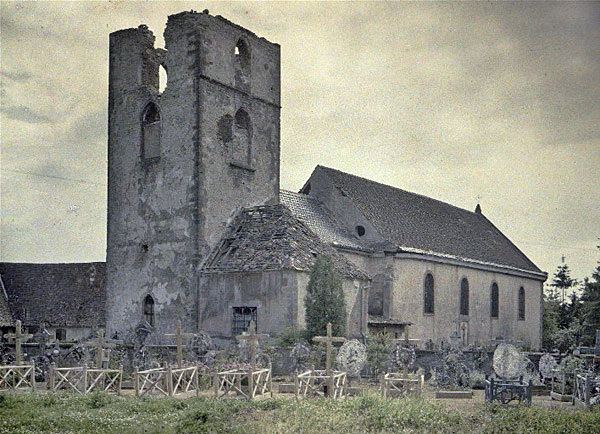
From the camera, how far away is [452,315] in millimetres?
44281

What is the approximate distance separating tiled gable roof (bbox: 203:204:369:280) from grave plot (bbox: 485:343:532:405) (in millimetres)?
10486

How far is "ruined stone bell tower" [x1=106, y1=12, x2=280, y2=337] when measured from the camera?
3434 cm

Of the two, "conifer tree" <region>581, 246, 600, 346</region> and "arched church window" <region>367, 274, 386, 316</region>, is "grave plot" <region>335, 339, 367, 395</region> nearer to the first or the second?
"arched church window" <region>367, 274, 386, 316</region>

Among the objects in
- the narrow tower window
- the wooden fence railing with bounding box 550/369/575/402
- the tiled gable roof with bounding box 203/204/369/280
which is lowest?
the wooden fence railing with bounding box 550/369/575/402

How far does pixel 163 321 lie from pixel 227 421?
16549mm

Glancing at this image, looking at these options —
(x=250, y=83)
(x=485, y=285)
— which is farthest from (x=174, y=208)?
(x=485, y=285)

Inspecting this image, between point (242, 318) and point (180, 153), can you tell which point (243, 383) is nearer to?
point (242, 318)

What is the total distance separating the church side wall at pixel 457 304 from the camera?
40875 mm

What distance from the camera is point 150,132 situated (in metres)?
36.4

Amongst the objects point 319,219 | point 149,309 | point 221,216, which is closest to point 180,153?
point 221,216

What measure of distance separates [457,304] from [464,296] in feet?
4.44

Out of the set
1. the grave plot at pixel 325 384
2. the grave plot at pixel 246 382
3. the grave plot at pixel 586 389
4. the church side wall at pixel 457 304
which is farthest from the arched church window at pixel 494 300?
the grave plot at pixel 246 382

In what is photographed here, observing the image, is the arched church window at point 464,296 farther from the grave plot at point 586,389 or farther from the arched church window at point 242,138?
the grave plot at point 586,389

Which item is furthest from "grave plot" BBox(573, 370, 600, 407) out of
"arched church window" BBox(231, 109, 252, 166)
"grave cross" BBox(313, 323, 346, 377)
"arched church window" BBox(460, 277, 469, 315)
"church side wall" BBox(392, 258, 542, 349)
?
"arched church window" BBox(460, 277, 469, 315)
